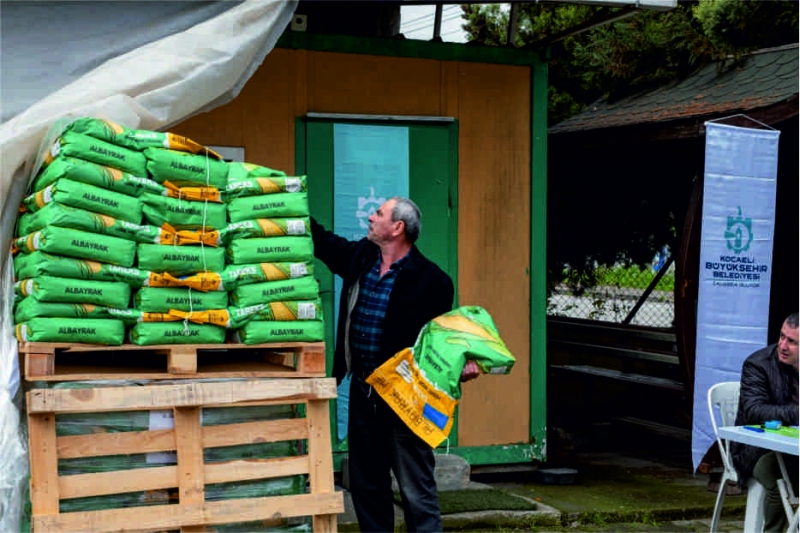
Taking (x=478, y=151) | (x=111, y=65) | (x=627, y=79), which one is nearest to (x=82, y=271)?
(x=111, y=65)

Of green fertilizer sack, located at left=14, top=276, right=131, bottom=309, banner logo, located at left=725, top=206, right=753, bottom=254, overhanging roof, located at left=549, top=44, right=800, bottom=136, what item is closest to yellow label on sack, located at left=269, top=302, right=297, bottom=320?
green fertilizer sack, located at left=14, top=276, right=131, bottom=309

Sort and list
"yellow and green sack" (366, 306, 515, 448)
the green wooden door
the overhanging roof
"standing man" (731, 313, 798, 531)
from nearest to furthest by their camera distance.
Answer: "yellow and green sack" (366, 306, 515, 448) < "standing man" (731, 313, 798, 531) < the green wooden door < the overhanging roof

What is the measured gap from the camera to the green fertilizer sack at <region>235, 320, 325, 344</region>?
211 inches

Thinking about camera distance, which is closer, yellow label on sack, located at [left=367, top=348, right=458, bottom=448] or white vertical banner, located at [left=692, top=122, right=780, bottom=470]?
yellow label on sack, located at [left=367, top=348, right=458, bottom=448]

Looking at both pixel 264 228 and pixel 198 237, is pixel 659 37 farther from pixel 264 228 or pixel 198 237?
pixel 198 237

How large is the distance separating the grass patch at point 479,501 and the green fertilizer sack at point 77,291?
10.1 ft

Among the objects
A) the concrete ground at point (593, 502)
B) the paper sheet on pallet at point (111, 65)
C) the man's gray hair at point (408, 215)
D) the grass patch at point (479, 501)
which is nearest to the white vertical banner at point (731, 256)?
the concrete ground at point (593, 502)

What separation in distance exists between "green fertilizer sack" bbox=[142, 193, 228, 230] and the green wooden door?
2.76 metres

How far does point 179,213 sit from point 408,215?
1.34m

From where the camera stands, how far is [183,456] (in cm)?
513

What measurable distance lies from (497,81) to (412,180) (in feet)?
3.40

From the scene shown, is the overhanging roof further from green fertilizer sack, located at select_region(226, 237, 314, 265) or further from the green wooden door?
green fertilizer sack, located at select_region(226, 237, 314, 265)

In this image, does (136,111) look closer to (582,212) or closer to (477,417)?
(477,417)

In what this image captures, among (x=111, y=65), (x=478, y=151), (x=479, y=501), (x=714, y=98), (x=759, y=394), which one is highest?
(x=714, y=98)
